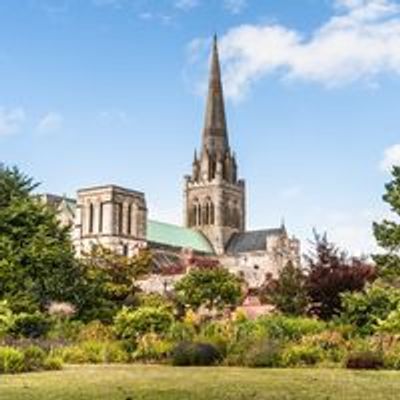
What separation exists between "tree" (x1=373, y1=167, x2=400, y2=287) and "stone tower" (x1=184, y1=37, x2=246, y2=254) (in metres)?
119

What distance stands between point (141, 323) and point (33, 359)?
8.62m

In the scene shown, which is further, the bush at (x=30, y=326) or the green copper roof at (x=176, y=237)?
the green copper roof at (x=176, y=237)

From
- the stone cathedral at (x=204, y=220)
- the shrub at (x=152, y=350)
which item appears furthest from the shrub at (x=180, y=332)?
the stone cathedral at (x=204, y=220)

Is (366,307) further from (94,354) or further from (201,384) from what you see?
(201,384)

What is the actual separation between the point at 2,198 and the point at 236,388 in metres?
24.5

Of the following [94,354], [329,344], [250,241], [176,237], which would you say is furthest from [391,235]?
[250,241]

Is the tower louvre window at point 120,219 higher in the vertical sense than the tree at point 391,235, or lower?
higher

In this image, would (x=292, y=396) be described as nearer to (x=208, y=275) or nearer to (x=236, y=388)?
(x=236, y=388)

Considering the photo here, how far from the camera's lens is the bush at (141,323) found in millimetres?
30138

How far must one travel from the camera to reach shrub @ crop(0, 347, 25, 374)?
67.7 feet

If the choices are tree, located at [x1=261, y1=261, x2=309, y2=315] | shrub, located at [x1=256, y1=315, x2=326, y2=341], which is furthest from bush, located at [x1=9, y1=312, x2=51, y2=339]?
tree, located at [x1=261, y1=261, x2=309, y2=315]

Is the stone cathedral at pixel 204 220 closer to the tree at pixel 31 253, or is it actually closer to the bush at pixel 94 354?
the tree at pixel 31 253

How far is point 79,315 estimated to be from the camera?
38.5 metres

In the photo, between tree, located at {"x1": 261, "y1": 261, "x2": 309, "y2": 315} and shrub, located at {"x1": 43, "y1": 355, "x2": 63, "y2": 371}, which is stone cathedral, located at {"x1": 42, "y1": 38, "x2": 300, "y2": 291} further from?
shrub, located at {"x1": 43, "y1": 355, "x2": 63, "y2": 371}
